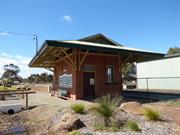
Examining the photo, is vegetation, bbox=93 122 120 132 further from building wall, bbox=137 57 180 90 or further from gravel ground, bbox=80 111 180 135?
building wall, bbox=137 57 180 90

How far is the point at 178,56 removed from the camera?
2694 centimetres

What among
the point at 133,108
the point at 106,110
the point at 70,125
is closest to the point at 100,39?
the point at 133,108

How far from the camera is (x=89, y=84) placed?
19.0 m

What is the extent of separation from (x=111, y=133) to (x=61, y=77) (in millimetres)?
16012

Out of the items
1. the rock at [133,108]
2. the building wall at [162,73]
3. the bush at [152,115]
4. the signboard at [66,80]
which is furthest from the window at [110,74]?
the bush at [152,115]

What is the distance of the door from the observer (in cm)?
1873

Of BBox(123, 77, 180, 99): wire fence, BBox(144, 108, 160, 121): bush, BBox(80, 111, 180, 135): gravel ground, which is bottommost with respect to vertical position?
BBox(80, 111, 180, 135): gravel ground

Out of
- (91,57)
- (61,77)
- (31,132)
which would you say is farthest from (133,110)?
(61,77)

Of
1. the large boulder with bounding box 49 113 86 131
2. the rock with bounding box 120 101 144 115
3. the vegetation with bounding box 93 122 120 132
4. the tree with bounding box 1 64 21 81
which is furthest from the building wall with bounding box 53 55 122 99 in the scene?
the tree with bounding box 1 64 21 81

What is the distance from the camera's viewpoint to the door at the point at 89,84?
18.7m

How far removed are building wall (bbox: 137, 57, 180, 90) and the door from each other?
29.7 feet

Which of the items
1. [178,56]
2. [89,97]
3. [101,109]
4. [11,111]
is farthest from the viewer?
[178,56]

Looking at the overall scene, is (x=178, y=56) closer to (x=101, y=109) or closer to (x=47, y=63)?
(x=47, y=63)

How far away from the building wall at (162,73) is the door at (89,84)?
9.04 metres
